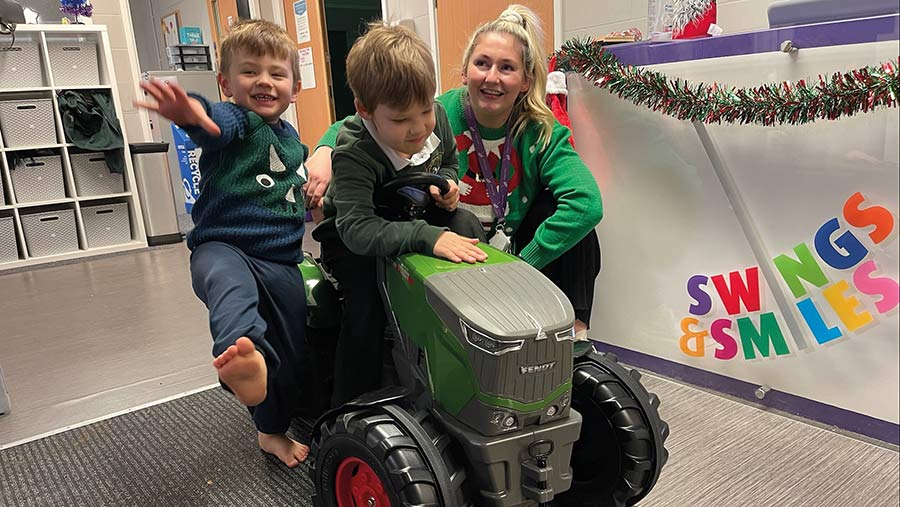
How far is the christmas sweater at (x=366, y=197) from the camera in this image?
103 cm

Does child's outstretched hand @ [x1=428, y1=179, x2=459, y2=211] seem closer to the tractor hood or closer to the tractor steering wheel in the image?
the tractor steering wheel

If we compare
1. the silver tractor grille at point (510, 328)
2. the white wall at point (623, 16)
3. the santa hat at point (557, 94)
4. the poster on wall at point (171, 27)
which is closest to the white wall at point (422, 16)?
the white wall at point (623, 16)

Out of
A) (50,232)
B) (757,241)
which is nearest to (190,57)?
(50,232)

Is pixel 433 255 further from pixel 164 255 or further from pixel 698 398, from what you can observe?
pixel 164 255

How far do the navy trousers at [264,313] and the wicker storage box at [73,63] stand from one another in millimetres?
3417

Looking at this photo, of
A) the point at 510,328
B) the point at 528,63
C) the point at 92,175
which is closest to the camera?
the point at 510,328

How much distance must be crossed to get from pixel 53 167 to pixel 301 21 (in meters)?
2.05

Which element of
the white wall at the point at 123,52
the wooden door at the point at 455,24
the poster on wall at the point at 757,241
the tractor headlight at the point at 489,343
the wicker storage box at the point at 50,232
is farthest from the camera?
the white wall at the point at 123,52

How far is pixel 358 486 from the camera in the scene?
104cm

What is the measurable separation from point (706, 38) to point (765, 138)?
0.29 meters

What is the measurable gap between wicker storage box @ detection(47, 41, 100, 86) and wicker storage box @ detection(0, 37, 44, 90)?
0.27 feet

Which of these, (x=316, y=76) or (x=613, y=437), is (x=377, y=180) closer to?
(x=613, y=437)

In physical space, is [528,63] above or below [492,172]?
above

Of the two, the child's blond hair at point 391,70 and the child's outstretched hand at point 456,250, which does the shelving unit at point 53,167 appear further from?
the child's outstretched hand at point 456,250
